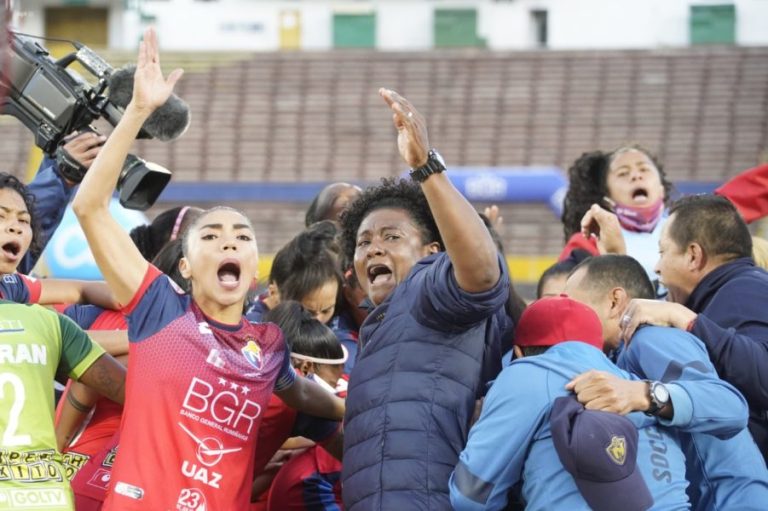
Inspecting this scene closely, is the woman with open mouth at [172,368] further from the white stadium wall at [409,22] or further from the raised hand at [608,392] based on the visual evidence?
the white stadium wall at [409,22]

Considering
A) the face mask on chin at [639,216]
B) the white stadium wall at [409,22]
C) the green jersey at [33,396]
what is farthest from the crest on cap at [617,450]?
the white stadium wall at [409,22]

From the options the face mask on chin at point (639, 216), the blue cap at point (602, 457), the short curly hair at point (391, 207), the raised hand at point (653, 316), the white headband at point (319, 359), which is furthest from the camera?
the face mask on chin at point (639, 216)

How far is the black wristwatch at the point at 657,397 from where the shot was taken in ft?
10.9

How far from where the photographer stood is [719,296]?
394 cm

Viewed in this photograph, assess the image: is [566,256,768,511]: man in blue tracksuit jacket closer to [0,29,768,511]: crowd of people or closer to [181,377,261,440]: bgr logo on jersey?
[0,29,768,511]: crowd of people

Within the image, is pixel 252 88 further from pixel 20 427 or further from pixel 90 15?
pixel 20 427

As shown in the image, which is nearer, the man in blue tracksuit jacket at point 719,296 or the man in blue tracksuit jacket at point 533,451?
the man in blue tracksuit jacket at point 533,451

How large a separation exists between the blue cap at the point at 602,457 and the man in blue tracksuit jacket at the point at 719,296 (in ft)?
1.75

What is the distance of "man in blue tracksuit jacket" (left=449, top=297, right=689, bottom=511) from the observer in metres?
3.27

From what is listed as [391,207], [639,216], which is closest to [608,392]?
[391,207]

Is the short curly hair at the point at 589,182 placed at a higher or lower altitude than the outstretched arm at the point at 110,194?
lower

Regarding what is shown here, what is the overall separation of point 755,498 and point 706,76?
20314mm

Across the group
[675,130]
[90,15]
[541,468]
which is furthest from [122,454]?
[90,15]

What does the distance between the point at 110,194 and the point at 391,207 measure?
89cm
